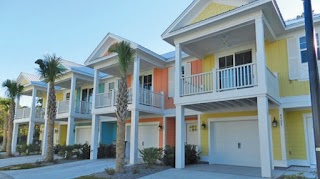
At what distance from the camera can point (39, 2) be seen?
15.2 m

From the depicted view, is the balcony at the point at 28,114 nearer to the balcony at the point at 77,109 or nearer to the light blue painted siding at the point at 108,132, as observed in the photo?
the balcony at the point at 77,109

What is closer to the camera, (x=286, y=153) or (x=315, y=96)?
(x=315, y=96)

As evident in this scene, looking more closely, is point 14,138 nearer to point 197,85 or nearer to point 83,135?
point 83,135

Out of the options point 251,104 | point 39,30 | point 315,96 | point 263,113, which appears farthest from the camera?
point 39,30

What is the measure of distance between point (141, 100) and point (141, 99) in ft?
0.23

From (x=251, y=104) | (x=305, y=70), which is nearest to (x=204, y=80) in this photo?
(x=251, y=104)

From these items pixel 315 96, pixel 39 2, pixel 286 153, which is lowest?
pixel 286 153

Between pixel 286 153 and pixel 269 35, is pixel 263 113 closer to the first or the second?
pixel 286 153

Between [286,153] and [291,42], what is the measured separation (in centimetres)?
512

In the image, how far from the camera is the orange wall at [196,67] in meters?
15.7

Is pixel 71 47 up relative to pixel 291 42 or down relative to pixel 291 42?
up

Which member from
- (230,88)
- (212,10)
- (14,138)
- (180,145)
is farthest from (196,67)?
(14,138)

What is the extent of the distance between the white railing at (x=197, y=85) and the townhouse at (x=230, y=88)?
5cm

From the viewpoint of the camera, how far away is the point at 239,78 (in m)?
11.6
